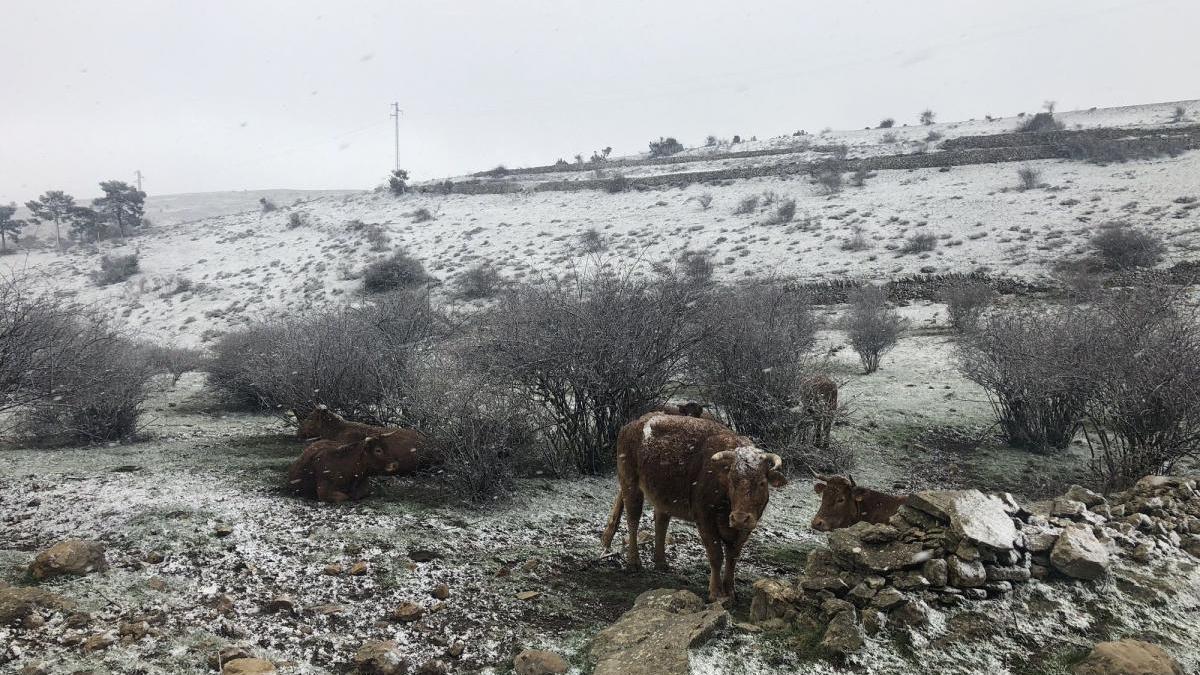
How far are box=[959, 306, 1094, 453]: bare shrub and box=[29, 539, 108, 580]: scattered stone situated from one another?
9.95m

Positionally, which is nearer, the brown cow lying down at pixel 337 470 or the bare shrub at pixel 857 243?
the brown cow lying down at pixel 337 470

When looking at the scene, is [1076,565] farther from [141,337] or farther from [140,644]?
[141,337]

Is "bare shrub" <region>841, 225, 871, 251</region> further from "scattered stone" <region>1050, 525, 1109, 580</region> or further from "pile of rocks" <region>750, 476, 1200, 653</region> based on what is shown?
"scattered stone" <region>1050, 525, 1109, 580</region>

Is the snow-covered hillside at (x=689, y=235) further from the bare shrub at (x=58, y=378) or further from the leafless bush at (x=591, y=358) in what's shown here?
the bare shrub at (x=58, y=378)

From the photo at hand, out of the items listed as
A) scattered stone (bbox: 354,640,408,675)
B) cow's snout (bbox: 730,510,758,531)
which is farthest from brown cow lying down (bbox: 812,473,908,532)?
scattered stone (bbox: 354,640,408,675)

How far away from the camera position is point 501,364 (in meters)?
7.91

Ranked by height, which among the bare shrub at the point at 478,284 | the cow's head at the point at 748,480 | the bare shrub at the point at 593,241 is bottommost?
the cow's head at the point at 748,480

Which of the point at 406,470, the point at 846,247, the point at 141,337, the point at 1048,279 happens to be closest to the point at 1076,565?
the point at 406,470

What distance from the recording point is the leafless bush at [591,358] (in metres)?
7.73

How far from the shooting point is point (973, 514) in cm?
409

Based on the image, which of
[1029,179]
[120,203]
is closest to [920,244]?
[1029,179]

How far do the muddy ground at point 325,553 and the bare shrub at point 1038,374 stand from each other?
1.84ft

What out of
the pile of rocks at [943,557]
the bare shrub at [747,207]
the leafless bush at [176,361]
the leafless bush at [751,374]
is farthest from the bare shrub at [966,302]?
the leafless bush at [176,361]

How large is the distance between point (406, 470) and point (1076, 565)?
6.26 m
